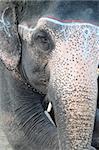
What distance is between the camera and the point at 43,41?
86.4 inches

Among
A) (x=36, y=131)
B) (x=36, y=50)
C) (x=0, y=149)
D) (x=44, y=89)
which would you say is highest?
(x=36, y=50)

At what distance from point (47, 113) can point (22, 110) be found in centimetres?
14

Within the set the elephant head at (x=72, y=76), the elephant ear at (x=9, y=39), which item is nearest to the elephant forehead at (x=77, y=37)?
the elephant head at (x=72, y=76)

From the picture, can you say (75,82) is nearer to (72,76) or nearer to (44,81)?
(72,76)

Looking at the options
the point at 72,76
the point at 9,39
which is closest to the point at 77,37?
the point at 72,76

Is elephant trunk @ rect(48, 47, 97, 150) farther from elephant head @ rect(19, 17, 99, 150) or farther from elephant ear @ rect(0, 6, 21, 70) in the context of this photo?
elephant ear @ rect(0, 6, 21, 70)

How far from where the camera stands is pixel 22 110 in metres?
2.71

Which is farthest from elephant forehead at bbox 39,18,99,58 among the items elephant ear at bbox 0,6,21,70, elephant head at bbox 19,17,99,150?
elephant ear at bbox 0,6,21,70

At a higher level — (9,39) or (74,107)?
(9,39)

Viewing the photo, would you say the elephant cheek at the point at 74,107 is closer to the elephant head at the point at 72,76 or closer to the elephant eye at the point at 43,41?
the elephant head at the point at 72,76

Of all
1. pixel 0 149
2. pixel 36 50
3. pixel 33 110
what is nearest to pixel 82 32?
pixel 36 50

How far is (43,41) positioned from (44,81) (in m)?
0.18

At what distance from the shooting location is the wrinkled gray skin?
6.59 ft

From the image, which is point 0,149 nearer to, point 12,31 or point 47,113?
point 47,113
